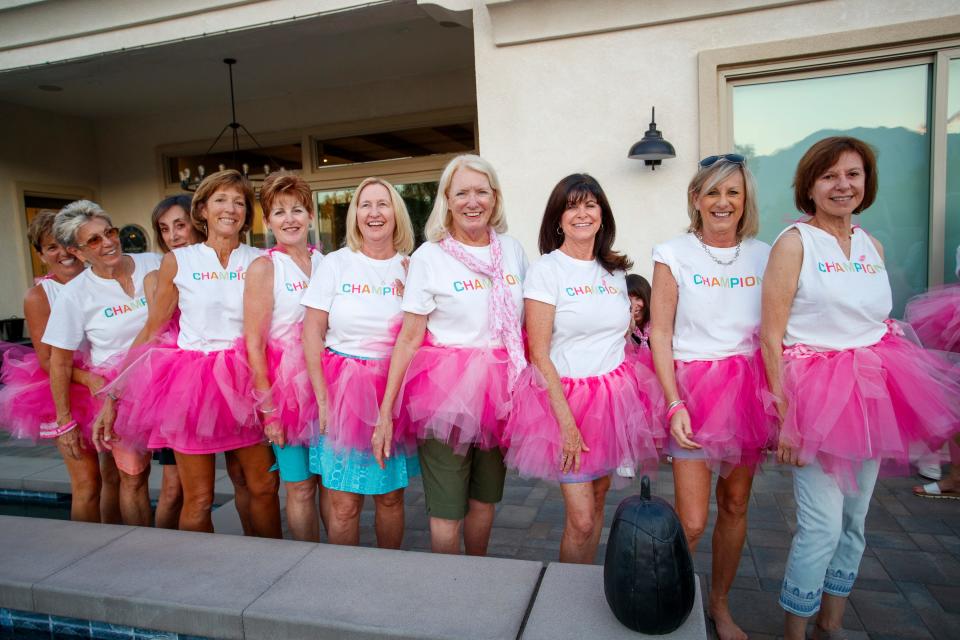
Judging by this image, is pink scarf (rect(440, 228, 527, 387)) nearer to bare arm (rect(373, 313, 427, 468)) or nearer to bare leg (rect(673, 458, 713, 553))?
bare arm (rect(373, 313, 427, 468))

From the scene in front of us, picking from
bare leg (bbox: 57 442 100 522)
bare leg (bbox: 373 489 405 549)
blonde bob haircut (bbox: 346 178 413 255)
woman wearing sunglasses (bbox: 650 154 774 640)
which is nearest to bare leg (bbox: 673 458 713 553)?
woman wearing sunglasses (bbox: 650 154 774 640)

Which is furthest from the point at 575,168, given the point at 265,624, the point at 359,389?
the point at 265,624

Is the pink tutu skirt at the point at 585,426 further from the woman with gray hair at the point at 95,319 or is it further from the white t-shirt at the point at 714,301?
the woman with gray hair at the point at 95,319

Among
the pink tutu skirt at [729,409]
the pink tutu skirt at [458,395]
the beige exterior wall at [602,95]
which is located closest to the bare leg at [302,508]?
the pink tutu skirt at [458,395]

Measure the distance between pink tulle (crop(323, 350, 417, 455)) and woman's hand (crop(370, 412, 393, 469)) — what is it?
0.05 metres

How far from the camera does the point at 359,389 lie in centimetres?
250

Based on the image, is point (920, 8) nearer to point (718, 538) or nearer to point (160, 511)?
point (718, 538)

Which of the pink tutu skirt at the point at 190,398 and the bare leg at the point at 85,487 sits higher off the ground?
the pink tutu skirt at the point at 190,398

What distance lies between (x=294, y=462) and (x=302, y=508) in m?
0.26

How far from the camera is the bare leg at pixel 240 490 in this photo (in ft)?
9.75

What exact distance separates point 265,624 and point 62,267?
227 centimetres

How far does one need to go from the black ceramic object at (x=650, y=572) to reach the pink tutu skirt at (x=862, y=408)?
61cm

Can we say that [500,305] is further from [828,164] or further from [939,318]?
[939,318]

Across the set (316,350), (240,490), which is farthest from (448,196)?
(240,490)
